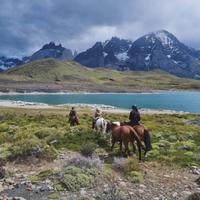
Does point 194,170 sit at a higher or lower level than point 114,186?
lower

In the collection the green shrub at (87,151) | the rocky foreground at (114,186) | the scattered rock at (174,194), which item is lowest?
the scattered rock at (174,194)

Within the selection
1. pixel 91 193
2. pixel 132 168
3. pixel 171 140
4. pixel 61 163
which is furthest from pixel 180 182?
pixel 171 140

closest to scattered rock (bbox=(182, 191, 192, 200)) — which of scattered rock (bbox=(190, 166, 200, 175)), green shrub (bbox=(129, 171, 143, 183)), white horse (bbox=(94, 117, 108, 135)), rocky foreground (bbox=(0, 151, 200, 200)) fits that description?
rocky foreground (bbox=(0, 151, 200, 200))

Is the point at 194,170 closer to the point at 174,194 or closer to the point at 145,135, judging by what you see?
the point at 145,135

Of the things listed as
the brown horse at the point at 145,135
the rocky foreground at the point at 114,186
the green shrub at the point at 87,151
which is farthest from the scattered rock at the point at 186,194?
the green shrub at the point at 87,151

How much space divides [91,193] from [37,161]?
5.43 metres

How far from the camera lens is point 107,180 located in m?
14.7

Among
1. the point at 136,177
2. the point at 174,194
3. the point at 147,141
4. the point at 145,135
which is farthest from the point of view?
the point at 145,135

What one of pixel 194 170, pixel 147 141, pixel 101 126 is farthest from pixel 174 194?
pixel 101 126

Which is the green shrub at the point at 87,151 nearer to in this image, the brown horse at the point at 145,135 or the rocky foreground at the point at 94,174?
the rocky foreground at the point at 94,174

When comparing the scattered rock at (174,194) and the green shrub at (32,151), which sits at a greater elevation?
the green shrub at (32,151)

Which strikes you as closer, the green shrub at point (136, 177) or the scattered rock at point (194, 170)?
the green shrub at point (136, 177)

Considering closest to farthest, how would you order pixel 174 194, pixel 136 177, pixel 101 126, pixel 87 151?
pixel 174 194 < pixel 136 177 < pixel 87 151 < pixel 101 126

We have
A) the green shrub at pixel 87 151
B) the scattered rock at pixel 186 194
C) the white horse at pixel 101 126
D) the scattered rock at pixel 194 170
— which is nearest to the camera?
the scattered rock at pixel 186 194
